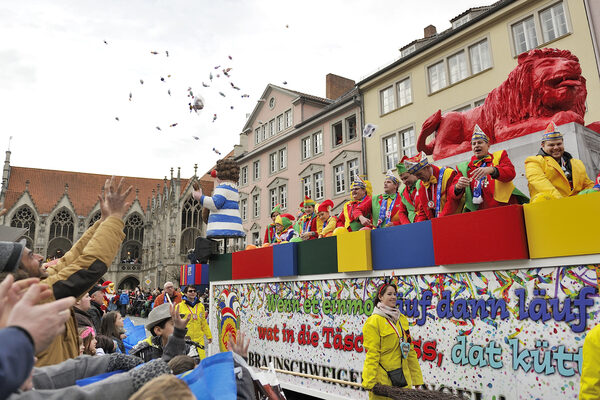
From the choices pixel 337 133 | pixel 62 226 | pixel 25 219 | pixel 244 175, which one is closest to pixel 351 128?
pixel 337 133

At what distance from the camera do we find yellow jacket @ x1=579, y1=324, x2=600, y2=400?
2225 millimetres

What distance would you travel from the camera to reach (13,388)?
124cm

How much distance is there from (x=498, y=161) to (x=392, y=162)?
54.6 feet

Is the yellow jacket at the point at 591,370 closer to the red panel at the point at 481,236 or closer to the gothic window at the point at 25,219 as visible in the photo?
the red panel at the point at 481,236

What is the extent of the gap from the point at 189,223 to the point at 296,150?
2823 cm

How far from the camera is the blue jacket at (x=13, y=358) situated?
3.95 feet

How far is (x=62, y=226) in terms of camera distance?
192ft

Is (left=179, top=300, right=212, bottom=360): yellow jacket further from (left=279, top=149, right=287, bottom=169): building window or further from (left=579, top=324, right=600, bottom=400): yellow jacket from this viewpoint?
(left=279, top=149, right=287, bottom=169): building window

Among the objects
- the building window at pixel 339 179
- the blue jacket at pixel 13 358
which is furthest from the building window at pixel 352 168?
the blue jacket at pixel 13 358

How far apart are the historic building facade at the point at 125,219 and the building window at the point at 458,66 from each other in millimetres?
38442

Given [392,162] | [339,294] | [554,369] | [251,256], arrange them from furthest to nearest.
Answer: [392,162], [251,256], [339,294], [554,369]

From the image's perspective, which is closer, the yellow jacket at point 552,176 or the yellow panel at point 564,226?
the yellow panel at point 564,226

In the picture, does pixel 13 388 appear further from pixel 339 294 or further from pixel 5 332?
pixel 339 294

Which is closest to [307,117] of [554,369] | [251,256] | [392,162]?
[392,162]
